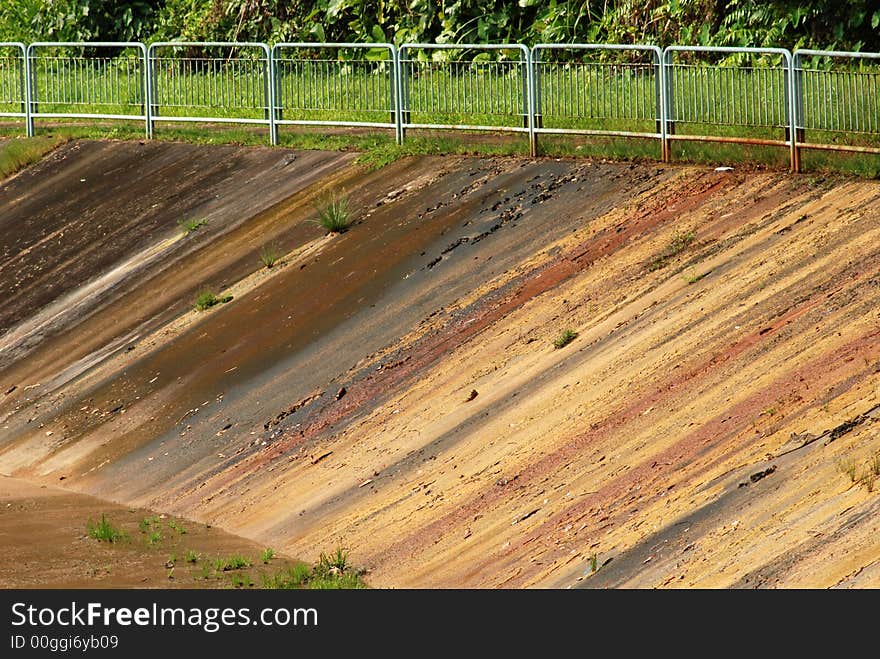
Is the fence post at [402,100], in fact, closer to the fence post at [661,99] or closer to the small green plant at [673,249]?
the fence post at [661,99]

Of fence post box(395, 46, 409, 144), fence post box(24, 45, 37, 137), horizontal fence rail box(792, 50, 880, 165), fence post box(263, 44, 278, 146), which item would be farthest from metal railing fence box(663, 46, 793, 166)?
fence post box(24, 45, 37, 137)

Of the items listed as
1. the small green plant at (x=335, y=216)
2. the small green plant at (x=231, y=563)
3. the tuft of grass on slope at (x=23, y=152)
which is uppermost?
the tuft of grass on slope at (x=23, y=152)

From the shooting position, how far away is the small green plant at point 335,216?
17.8 meters

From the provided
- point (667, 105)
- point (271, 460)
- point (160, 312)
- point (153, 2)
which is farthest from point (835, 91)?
point (153, 2)

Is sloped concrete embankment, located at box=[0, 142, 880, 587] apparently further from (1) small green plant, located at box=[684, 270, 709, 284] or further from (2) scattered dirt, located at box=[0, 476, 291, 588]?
(2) scattered dirt, located at box=[0, 476, 291, 588]

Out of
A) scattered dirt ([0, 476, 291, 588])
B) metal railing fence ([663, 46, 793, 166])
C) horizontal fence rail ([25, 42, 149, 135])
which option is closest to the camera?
scattered dirt ([0, 476, 291, 588])

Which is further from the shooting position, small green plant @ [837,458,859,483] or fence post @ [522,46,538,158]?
fence post @ [522,46,538,158]

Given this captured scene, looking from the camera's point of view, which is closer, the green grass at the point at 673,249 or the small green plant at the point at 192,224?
the green grass at the point at 673,249

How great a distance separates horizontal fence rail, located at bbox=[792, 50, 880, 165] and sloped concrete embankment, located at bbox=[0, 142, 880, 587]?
645 millimetres

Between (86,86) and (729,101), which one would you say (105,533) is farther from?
(86,86)

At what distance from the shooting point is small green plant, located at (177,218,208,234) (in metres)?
19.5

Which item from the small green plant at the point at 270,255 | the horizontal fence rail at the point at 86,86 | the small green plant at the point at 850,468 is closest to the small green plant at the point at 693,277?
the small green plant at the point at 850,468

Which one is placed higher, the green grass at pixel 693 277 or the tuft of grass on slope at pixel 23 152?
the tuft of grass on slope at pixel 23 152

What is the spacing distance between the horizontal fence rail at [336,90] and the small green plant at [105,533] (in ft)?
28.9
